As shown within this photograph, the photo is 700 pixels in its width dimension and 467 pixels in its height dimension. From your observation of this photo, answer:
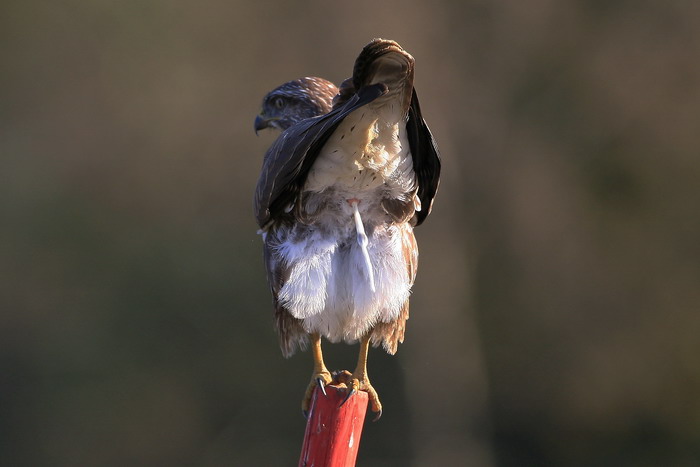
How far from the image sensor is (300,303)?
3.34 metres

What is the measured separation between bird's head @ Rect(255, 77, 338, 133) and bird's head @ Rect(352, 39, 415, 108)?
4.28 ft

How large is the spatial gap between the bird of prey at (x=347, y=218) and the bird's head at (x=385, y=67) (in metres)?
0.05

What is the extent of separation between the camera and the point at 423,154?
322 cm

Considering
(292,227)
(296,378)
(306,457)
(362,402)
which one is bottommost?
(306,457)

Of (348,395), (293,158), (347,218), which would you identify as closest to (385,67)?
(293,158)

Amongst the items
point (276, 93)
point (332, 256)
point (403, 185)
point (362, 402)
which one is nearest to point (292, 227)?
point (332, 256)

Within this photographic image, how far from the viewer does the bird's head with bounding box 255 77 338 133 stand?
13.9ft

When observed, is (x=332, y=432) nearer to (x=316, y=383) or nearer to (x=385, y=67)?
(x=316, y=383)

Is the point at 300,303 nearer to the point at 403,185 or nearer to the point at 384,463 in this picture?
the point at 403,185

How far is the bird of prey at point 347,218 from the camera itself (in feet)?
10.1

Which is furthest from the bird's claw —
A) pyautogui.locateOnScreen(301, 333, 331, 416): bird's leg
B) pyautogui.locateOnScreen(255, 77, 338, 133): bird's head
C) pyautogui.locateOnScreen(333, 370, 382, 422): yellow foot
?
pyautogui.locateOnScreen(255, 77, 338, 133): bird's head

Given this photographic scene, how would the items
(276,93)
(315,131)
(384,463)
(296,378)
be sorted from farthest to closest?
(296,378) < (384,463) < (276,93) < (315,131)

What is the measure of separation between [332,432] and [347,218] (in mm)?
697

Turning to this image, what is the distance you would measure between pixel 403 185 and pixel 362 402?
70cm
